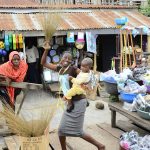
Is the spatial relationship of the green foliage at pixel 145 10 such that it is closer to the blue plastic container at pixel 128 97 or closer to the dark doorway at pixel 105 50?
the dark doorway at pixel 105 50

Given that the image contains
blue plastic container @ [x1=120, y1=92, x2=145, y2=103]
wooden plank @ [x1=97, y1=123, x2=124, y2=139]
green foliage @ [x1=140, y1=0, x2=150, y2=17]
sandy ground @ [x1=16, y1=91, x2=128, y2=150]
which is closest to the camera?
sandy ground @ [x1=16, y1=91, x2=128, y2=150]

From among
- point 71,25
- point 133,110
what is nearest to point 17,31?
point 71,25

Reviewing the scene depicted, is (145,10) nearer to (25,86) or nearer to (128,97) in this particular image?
(128,97)

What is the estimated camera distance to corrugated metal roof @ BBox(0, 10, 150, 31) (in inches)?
400

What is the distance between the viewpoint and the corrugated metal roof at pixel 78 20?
10164 mm

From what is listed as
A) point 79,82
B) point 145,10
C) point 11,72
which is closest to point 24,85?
point 11,72

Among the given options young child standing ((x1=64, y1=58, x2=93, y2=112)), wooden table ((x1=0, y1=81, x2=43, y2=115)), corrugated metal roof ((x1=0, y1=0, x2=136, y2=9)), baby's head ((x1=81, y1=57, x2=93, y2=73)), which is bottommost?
wooden table ((x1=0, y1=81, x2=43, y2=115))

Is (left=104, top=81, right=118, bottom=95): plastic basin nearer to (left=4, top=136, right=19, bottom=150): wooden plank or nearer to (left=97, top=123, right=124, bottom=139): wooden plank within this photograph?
(left=97, top=123, right=124, bottom=139): wooden plank

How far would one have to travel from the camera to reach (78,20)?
11312 mm

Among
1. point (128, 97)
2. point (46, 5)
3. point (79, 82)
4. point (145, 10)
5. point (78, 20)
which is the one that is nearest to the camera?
point (79, 82)

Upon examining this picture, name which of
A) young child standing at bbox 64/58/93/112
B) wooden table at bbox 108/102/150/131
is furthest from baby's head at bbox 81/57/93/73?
wooden table at bbox 108/102/150/131

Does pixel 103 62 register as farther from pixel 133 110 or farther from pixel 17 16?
pixel 133 110

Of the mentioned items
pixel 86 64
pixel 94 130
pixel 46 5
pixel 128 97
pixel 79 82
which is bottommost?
pixel 94 130

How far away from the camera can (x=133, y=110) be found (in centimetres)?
582
